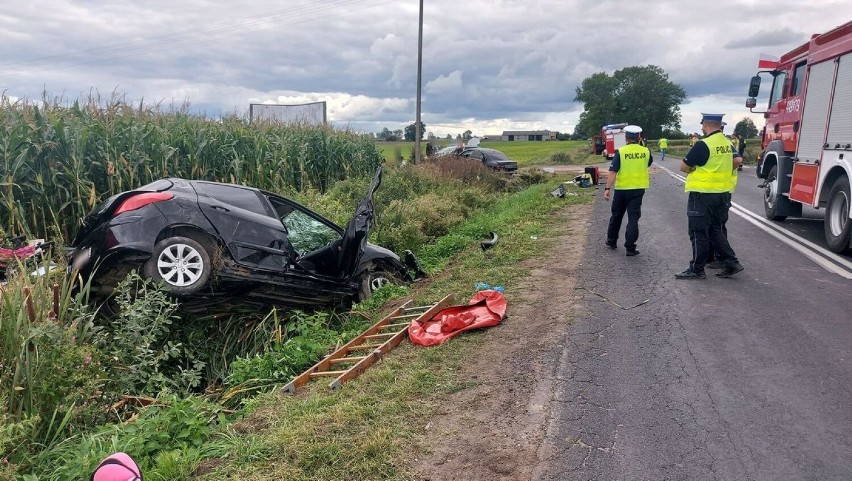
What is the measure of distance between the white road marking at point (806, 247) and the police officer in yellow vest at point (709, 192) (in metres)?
1.49

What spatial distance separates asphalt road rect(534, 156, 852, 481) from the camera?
3.23 metres

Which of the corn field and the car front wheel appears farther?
the corn field

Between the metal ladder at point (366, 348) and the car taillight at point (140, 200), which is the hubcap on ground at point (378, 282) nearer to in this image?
the metal ladder at point (366, 348)

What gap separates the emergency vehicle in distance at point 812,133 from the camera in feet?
28.0

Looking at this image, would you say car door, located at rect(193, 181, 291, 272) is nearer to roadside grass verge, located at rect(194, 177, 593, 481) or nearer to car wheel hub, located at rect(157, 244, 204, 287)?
car wheel hub, located at rect(157, 244, 204, 287)

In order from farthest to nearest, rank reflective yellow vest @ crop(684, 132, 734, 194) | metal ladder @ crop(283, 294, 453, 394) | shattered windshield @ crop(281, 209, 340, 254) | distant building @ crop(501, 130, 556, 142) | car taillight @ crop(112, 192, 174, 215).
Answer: distant building @ crop(501, 130, 556, 142) → shattered windshield @ crop(281, 209, 340, 254) → reflective yellow vest @ crop(684, 132, 734, 194) → car taillight @ crop(112, 192, 174, 215) → metal ladder @ crop(283, 294, 453, 394)

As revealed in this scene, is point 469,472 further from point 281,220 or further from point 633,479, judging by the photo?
point 281,220

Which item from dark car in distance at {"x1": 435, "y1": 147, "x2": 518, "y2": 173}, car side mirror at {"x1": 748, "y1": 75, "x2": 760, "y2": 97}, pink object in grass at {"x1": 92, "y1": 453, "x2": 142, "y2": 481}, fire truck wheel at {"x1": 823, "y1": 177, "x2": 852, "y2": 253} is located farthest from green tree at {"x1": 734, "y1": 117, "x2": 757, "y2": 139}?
pink object in grass at {"x1": 92, "y1": 453, "x2": 142, "y2": 481}

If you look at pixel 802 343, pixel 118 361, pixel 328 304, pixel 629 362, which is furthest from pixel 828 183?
pixel 118 361

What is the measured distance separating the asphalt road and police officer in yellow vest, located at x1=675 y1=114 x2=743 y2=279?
331 millimetres

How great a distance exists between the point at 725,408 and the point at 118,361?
431 centimetres

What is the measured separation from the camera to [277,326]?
20.3ft

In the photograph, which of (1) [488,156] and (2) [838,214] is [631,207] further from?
(1) [488,156]

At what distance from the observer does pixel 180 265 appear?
17.7ft
